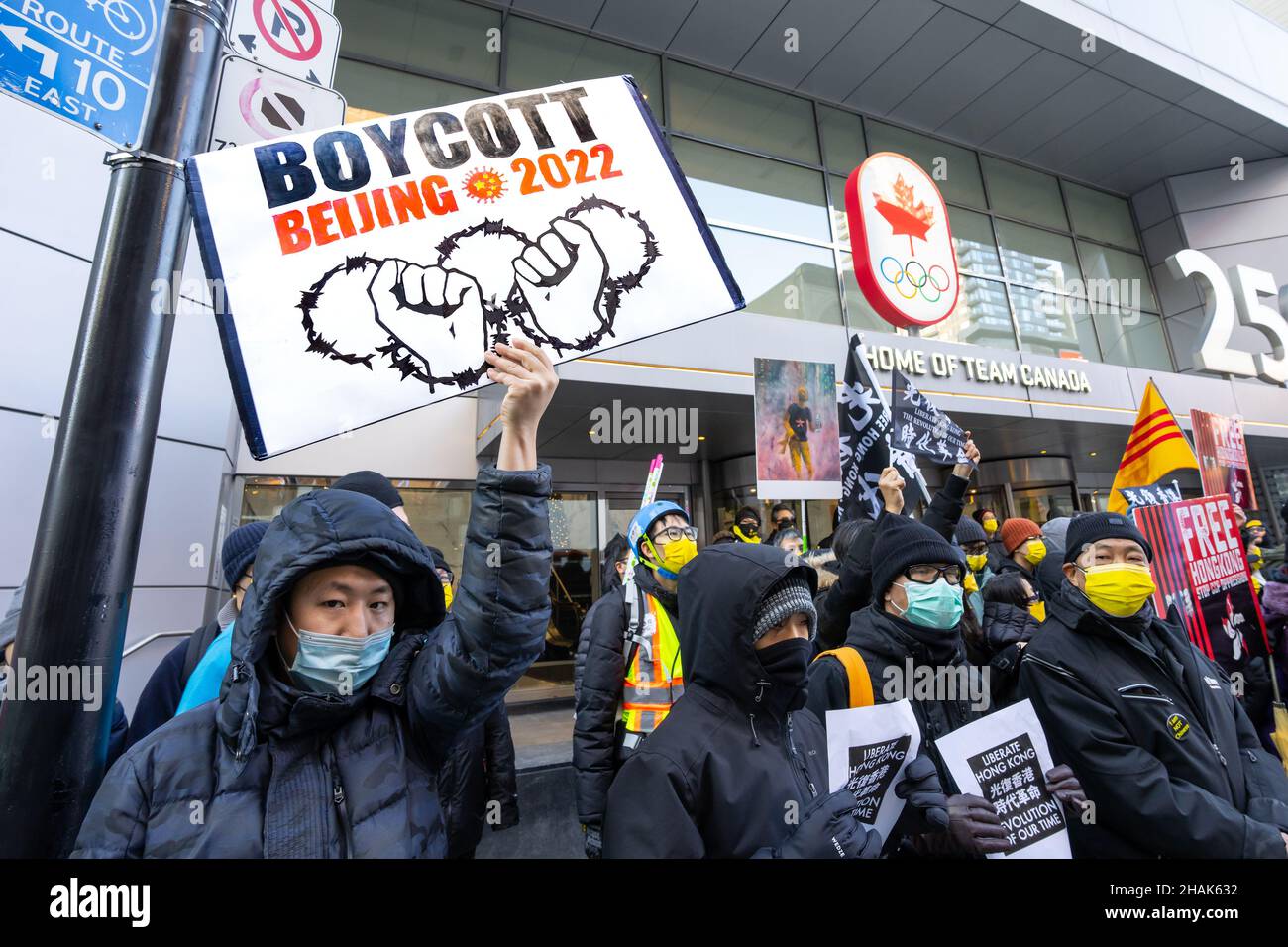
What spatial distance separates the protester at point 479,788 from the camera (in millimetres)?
2707

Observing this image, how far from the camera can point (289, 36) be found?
2.29 metres

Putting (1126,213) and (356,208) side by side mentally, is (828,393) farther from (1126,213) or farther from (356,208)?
(1126,213)

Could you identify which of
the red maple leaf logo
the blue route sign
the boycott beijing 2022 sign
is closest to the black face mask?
the boycott beijing 2022 sign

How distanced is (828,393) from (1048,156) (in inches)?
404

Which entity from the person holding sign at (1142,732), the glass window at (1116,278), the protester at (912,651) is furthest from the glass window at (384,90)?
the glass window at (1116,278)

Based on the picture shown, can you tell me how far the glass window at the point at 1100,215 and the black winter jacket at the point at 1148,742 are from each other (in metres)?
14.1

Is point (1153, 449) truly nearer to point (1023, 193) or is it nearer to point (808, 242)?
point (808, 242)

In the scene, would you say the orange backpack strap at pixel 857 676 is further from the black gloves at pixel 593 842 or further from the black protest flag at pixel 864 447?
the black protest flag at pixel 864 447

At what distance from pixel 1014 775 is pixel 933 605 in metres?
0.65

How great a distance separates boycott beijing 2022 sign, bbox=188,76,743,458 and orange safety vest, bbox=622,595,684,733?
1865mm

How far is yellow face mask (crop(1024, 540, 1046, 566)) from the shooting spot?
13.8 ft

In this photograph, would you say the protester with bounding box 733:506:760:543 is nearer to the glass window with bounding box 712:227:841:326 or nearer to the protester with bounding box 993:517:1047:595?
the protester with bounding box 993:517:1047:595

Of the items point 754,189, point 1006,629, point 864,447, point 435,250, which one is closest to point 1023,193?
point 754,189

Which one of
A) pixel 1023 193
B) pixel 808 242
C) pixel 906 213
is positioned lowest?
pixel 906 213
